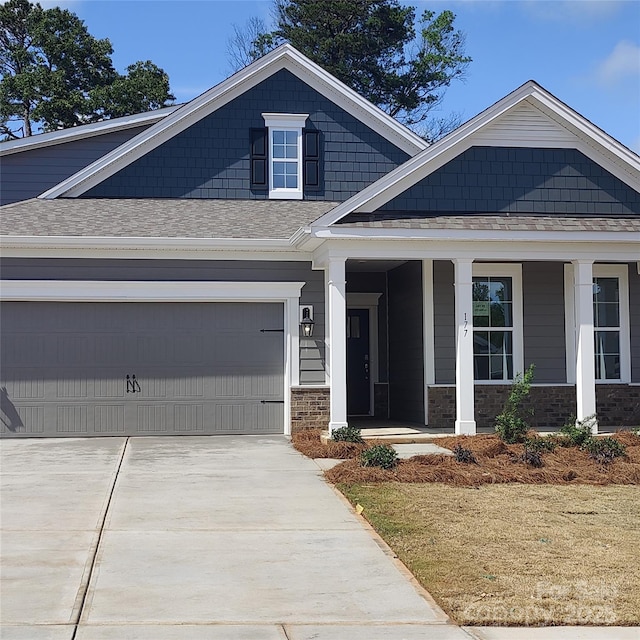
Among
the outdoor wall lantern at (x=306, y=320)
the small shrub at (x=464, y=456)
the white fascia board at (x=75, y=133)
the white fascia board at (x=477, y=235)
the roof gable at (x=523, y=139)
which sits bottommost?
the small shrub at (x=464, y=456)

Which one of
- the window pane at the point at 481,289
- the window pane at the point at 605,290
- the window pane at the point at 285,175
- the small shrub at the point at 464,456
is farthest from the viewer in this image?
the window pane at the point at 285,175

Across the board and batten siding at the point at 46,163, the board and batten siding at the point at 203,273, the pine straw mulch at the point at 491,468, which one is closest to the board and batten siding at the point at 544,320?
the pine straw mulch at the point at 491,468

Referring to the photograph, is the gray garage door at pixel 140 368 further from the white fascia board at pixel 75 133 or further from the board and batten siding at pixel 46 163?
the white fascia board at pixel 75 133

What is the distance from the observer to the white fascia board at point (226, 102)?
1669 cm

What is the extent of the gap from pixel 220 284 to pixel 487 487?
6.38 meters

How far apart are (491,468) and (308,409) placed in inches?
176

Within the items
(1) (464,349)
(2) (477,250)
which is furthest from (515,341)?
(2) (477,250)

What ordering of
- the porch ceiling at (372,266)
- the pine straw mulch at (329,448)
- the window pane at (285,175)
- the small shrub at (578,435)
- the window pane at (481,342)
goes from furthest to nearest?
the window pane at (285,175), the porch ceiling at (372,266), the window pane at (481,342), the small shrub at (578,435), the pine straw mulch at (329,448)

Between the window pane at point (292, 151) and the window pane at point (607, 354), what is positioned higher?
the window pane at point (292, 151)

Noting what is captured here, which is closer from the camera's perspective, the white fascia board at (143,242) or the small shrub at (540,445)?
the small shrub at (540,445)

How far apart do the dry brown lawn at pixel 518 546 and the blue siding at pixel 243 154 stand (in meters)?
8.54

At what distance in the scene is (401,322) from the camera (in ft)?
55.4

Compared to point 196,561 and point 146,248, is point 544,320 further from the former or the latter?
point 196,561

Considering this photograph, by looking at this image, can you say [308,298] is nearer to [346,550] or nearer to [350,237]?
[350,237]
